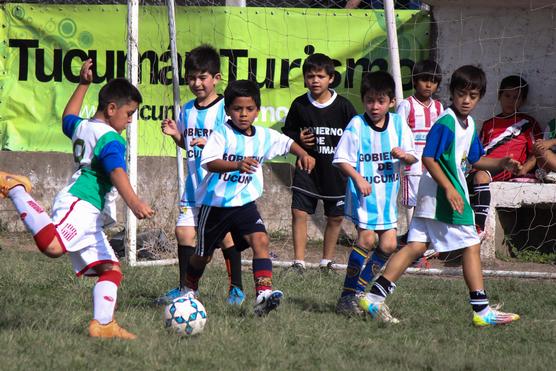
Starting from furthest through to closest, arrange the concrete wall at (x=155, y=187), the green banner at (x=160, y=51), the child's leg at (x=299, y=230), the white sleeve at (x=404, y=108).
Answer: the concrete wall at (x=155, y=187)
the green banner at (x=160, y=51)
the white sleeve at (x=404, y=108)
the child's leg at (x=299, y=230)

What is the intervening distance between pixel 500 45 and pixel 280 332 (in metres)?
4.88

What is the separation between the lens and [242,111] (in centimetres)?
636

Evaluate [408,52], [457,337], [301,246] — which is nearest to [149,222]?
[301,246]

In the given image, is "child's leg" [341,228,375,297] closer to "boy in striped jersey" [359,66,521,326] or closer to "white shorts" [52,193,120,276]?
"boy in striped jersey" [359,66,521,326]

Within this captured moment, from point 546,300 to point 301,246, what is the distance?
218 centimetres

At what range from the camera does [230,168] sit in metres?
6.09

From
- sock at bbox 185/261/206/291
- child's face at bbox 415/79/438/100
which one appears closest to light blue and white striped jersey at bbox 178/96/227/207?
sock at bbox 185/261/206/291

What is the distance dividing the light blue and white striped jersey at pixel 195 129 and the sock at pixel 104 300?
5.33 feet

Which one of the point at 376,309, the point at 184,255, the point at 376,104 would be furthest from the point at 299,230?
the point at 376,309

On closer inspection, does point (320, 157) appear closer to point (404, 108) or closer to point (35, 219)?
point (404, 108)

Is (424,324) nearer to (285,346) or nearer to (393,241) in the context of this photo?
(393,241)

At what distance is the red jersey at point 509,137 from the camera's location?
9.18m

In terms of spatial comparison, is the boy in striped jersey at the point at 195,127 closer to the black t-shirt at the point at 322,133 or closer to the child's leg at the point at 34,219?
the black t-shirt at the point at 322,133

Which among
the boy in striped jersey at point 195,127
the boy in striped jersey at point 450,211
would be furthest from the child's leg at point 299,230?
the boy in striped jersey at point 450,211
